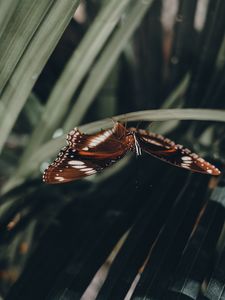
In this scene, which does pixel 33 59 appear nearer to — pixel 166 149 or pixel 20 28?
pixel 20 28

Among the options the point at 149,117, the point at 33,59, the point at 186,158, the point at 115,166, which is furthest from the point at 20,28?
the point at 115,166

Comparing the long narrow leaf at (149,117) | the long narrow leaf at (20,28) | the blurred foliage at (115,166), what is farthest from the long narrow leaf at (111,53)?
the long narrow leaf at (20,28)

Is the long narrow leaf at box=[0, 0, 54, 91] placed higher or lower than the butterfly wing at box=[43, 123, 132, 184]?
higher

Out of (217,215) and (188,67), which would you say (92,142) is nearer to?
(217,215)

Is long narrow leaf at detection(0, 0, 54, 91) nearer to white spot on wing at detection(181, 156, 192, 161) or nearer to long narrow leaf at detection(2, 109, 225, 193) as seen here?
long narrow leaf at detection(2, 109, 225, 193)

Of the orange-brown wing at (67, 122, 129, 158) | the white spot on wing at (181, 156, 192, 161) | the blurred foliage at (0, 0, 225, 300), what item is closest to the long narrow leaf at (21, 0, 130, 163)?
the blurred foliage at (0, 0, 225, 300)

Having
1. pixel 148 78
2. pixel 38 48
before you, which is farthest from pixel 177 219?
pixel 148 78

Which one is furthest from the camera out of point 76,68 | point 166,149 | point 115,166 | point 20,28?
point 115,166
